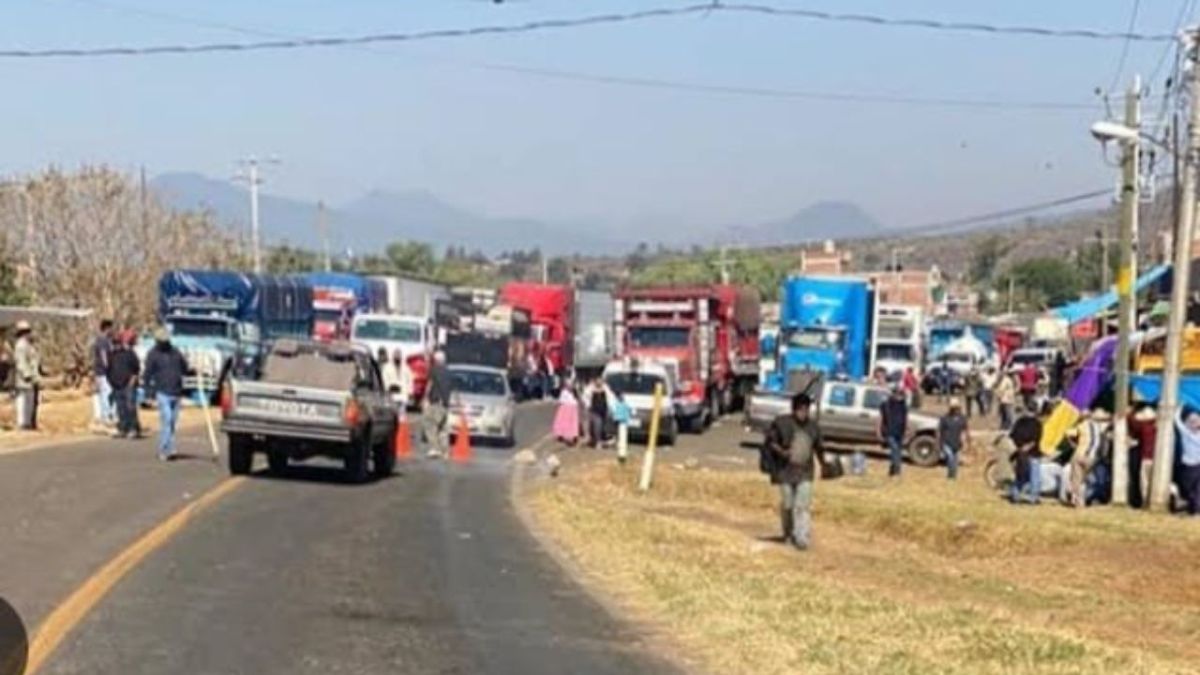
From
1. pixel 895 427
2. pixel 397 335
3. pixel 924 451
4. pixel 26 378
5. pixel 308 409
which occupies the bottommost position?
pixel 924 451

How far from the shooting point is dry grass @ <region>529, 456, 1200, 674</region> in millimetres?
12789

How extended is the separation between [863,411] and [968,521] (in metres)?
16.7

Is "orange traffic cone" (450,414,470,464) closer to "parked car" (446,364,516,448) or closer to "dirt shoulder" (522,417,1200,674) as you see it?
"dirt shoulder" (522,417,1200,674)

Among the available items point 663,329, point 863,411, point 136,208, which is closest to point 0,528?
point 863,411

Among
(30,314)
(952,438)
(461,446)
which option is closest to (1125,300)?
(952,438)

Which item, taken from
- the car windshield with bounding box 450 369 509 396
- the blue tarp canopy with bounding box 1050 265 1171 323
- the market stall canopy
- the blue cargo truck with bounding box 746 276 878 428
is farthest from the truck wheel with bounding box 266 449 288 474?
the blue tarp canopy with bounding box 1050 265 1171 323

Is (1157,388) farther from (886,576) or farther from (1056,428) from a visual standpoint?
(886,576)

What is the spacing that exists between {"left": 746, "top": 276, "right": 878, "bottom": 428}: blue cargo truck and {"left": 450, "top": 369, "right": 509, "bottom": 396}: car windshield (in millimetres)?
13733

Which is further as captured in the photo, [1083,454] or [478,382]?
[478,382]

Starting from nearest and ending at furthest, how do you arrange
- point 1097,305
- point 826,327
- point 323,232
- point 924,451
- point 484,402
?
1. point 484,402
2. point 924,451
3. point 1097,305
4. point 826,327
5. point 323,232

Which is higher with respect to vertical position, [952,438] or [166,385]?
[166,385]

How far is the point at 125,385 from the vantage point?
31281 mm

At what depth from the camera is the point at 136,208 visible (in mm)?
64500

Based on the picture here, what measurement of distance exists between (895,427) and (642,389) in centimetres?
801
